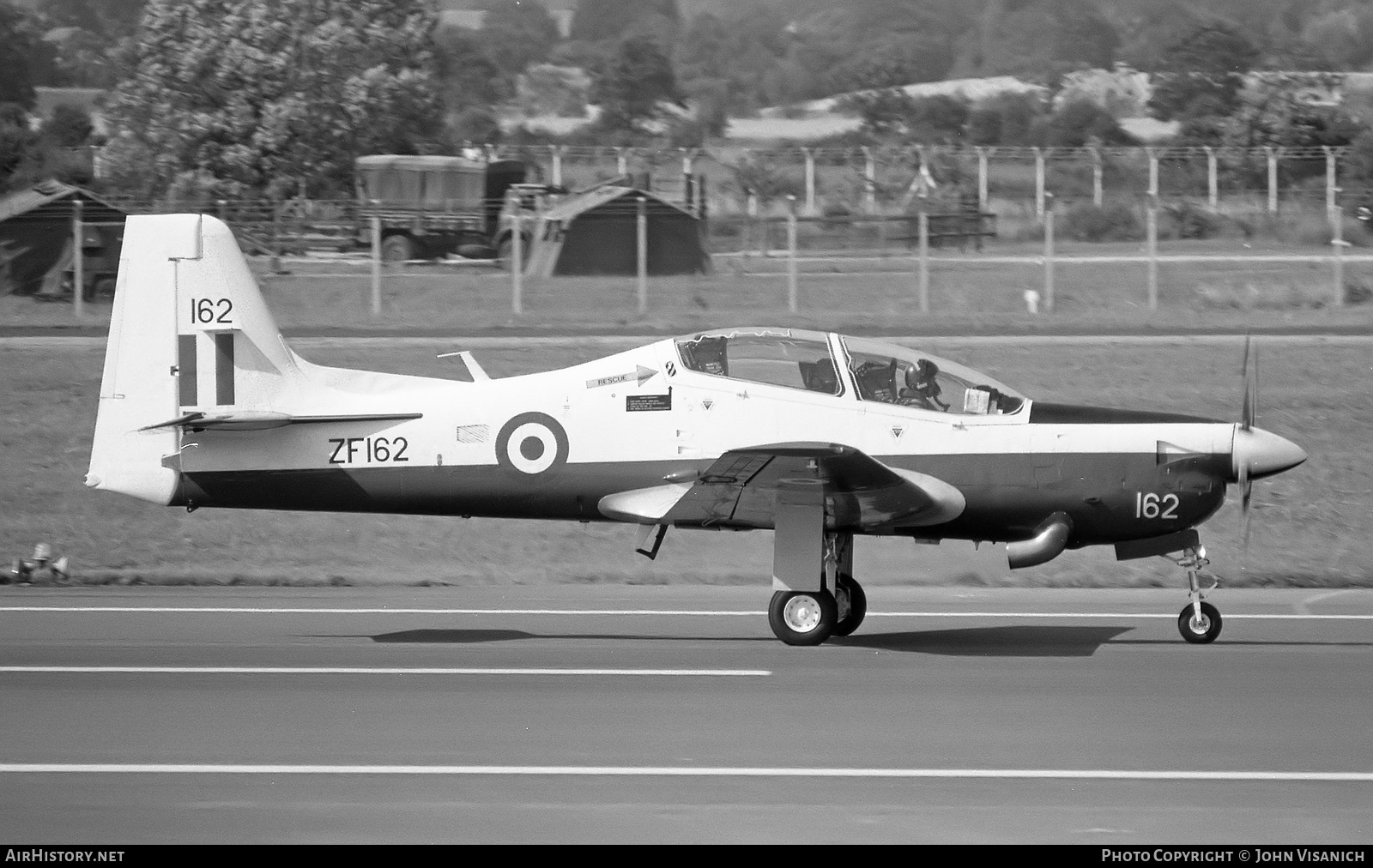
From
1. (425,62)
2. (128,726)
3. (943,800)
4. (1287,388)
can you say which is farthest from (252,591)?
(425,62)

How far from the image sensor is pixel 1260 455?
10.9 metres

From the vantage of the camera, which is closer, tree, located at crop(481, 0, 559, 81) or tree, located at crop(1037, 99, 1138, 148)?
tree, located at crop(1037, 99, 1138, 148)

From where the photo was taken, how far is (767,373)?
444 inches

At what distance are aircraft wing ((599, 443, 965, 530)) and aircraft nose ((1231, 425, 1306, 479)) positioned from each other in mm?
1814

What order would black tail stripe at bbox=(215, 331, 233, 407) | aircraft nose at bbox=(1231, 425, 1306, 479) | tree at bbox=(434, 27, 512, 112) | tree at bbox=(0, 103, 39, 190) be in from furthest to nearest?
1. tree at bbox=(434, 27, 512, 112)
2. tree at bbox=(0, 103, 39, 190)
3. black tail stripe at bbox=(215, 331, 233, 407)
4. aircraft nose at bbox=(1231, 425, 1306, 479)

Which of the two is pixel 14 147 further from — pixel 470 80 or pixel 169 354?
pixel 470 80

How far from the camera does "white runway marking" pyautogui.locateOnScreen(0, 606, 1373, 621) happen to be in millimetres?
12688

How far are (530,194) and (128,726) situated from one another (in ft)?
93.3

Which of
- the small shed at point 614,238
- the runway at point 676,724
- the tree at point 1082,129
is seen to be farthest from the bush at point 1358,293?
the tree at point 1082,129

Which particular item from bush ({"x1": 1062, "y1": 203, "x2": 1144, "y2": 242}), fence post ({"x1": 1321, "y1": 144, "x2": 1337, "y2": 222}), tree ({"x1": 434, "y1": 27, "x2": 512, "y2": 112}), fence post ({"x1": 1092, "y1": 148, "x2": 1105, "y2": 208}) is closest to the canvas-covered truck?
fence post ({"x1": 1092, "y1": 148, "x2": 1105, "y2": 208})

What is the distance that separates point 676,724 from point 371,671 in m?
2.46

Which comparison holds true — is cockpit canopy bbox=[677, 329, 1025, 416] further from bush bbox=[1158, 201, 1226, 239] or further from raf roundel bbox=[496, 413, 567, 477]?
bush bbox=[1158, 201, 1226, 239]

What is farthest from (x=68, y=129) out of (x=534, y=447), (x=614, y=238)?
(x=534, y=447)

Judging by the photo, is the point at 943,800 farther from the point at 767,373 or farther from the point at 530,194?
the point at 530,194
